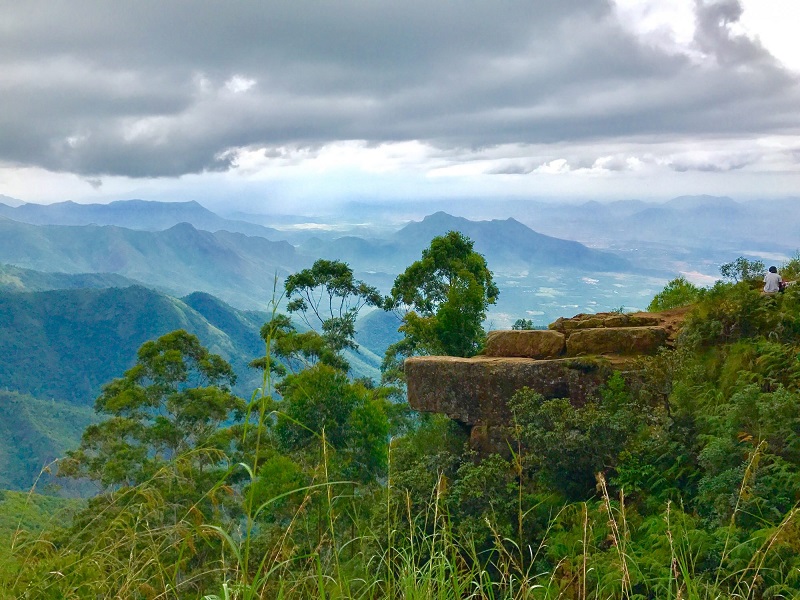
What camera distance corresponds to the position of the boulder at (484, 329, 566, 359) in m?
14.2

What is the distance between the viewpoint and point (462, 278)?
1008 inches

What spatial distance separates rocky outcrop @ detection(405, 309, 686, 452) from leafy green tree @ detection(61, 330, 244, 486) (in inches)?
521

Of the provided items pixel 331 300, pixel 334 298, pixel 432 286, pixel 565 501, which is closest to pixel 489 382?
pixel 565 501

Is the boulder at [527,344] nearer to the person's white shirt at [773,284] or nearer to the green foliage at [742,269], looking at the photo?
the person's white shirt at [773,284]

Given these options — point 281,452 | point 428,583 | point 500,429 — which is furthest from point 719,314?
point 281,452

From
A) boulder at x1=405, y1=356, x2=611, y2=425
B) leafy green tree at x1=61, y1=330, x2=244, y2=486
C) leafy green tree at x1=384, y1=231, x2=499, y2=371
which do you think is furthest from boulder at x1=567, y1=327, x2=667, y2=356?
leafy green tree at x1=61, y1=330, x2=244, y2=486

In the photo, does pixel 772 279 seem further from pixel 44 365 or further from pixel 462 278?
pixel 44 365

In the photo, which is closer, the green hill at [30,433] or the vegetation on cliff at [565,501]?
the vegetation on cliff at [565,501]

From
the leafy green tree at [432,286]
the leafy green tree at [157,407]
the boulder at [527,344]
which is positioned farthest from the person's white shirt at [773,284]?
the leafy green tree at [157,407]

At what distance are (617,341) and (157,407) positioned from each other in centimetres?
2177

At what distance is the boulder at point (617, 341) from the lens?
1316 centimetres

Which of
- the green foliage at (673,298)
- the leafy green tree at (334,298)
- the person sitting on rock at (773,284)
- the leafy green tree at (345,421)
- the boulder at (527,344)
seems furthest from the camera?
the leafy green tree at (334,298)

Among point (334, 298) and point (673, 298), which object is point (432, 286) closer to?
point (334, 298)

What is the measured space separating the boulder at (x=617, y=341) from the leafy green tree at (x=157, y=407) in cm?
1574
